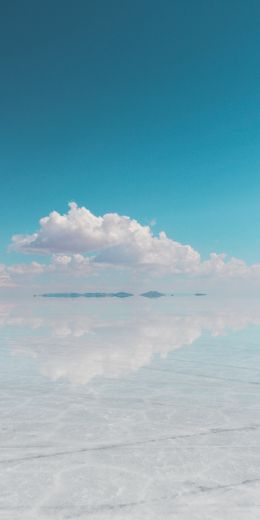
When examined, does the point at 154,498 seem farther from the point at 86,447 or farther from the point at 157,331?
the point at 157,331

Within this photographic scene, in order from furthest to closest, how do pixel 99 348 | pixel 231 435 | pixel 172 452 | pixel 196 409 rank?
pixel 99 348
pixel 196 409
pixel 231 435
pixel 172 452

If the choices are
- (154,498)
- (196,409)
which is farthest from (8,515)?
(196,409)

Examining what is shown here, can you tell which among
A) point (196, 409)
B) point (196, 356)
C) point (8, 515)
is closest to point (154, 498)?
point (8, 515)

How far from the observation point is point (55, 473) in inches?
175

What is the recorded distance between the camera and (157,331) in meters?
19.0

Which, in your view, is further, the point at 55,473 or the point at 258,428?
the point at 258,428

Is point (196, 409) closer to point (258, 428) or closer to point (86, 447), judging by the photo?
point (258, 428)

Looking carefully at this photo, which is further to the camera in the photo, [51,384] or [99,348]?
[99,348]

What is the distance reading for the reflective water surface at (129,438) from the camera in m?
3.84

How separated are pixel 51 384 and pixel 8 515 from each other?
16.9ft

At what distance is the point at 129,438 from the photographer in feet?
18.0

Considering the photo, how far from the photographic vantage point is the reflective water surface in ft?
12.6

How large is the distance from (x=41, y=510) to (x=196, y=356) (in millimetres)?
8807

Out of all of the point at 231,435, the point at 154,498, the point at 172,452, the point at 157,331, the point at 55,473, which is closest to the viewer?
the point at 154,498
